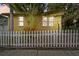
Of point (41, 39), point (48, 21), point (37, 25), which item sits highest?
point (48, 21)

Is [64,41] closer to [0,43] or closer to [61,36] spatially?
[61,36]

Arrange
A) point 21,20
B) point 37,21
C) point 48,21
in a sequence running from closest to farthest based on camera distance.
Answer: point 48,21
point 21,20
point 37,21

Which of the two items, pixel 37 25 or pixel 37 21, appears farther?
pixel 37 21

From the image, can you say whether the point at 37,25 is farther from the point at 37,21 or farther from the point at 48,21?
the point at 48,21

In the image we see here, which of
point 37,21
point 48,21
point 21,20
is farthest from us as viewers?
point 37,21

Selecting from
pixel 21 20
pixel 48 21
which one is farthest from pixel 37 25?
pixel 21 20

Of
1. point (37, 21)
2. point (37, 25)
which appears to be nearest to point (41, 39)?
point (37, 25)

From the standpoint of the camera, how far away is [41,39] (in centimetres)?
658

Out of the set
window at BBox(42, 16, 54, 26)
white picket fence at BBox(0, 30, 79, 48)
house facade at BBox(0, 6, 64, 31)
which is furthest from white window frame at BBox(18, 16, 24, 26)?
window at BBox(42, 16, 54, 26)

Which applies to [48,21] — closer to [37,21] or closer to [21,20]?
[37,21]

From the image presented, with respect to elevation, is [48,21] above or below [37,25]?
above

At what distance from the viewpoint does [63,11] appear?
647cm

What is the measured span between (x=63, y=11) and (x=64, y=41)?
1.02m

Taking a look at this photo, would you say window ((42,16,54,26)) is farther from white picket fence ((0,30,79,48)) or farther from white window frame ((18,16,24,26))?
white window frame ((18,16,24,26))
